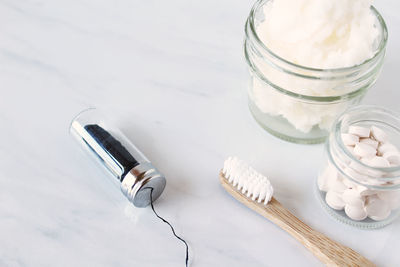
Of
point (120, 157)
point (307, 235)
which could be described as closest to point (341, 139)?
point (307, 235)

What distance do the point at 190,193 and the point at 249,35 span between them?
0.90ft

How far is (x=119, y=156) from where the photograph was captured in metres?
0.91

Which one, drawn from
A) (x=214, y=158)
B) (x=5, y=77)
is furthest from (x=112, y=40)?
(x=214, y=158)

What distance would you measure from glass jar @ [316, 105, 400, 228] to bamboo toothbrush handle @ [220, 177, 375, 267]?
6cm

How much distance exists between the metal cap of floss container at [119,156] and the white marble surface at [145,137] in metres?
0.04

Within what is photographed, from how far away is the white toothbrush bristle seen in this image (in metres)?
0.89

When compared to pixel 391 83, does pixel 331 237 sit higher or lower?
lower

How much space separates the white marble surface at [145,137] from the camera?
2.88 ft

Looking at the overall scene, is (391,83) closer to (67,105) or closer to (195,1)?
(195,1)

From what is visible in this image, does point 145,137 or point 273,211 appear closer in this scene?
point 273,211

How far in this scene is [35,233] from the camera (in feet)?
2.93

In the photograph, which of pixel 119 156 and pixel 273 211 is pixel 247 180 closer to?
pixel 273 211

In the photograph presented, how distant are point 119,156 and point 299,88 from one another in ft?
1.00

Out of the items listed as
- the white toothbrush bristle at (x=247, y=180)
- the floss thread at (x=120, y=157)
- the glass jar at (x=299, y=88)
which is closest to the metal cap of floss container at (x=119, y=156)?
the floss thread at (x=120, y=157)
